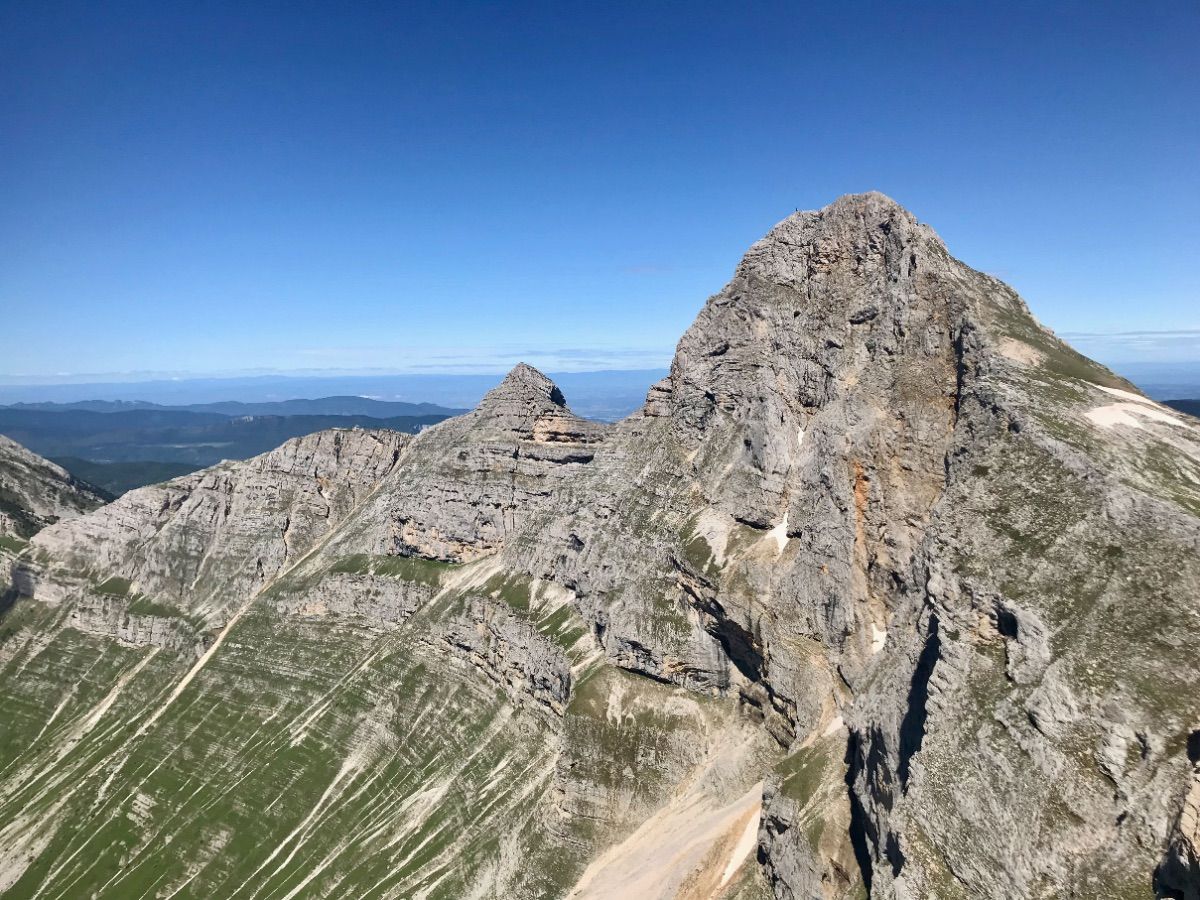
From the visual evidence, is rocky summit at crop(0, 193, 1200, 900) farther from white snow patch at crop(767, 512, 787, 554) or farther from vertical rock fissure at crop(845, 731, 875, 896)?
white snow patch at crop(767, 512, 787, 554)

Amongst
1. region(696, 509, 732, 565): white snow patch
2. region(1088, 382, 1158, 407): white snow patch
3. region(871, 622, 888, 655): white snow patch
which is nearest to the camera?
region(1088, 382, 1158, 407): white snow patch

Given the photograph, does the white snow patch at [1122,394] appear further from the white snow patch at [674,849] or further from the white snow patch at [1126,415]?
the white snow patch at [674,849]

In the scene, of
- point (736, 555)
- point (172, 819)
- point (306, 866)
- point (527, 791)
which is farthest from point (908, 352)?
point (172, 819)

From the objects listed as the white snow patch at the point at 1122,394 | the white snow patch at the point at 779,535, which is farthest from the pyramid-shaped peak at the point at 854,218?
the white snow patch at the point at 779,535

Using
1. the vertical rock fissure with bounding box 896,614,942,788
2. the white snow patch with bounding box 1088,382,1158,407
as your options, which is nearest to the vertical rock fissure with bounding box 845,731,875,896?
the vertical rock fissure with bounding box 896,614,942,788

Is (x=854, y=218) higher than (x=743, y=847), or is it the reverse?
(x=854, y=218)

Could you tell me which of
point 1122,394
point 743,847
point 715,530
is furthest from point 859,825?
point 1122,394

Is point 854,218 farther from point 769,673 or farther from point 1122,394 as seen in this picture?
point 769,673
